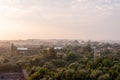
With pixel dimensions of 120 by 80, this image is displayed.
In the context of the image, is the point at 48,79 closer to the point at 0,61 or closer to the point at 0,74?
the point at 0,74

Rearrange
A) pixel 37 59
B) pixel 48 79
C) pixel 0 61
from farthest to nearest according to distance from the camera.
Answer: pixel 0 61 < pixel 37 59 < pixel 48 79

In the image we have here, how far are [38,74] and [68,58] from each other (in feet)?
40.1

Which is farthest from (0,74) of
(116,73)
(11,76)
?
(116,73)

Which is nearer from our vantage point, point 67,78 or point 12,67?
point 67,78

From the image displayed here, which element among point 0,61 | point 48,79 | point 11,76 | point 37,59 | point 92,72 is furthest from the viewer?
point 0,61

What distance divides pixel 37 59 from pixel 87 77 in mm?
11885

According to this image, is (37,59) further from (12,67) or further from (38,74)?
(38,74)

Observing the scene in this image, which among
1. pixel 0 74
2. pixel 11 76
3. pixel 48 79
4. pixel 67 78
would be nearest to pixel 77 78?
pixel 67 78

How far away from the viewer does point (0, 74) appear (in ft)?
87.9

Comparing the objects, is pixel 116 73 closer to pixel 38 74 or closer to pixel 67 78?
pixel 67 78

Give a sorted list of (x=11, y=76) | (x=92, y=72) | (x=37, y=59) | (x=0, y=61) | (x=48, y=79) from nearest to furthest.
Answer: (x=48, y=79), (x=92, y=72), (x=11, y=76), (x=37, y=59), (x=0, y=61)

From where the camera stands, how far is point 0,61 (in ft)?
99.0

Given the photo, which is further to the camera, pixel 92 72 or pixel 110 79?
pixel 92 72

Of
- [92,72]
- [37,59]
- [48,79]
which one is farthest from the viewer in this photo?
[37,59]
